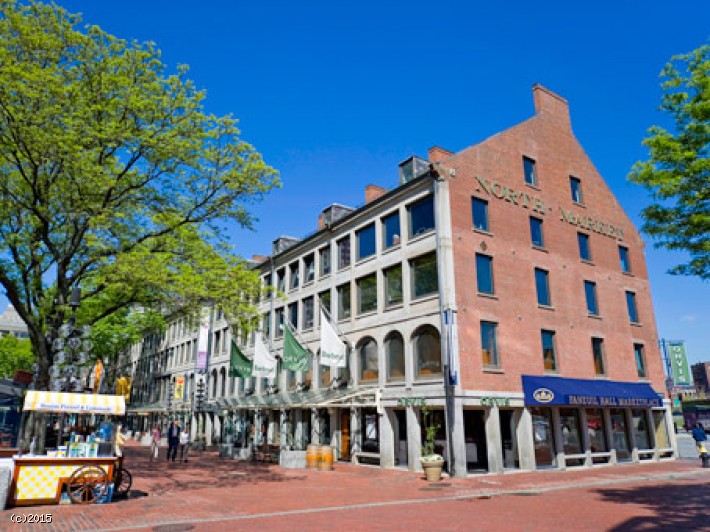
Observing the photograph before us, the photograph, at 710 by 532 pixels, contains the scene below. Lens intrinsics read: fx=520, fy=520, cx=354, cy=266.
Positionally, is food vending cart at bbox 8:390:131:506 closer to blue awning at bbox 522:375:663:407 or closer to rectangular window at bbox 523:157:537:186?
blue awning at bbox 522:375:663:407

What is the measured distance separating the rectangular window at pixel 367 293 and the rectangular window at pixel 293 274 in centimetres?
775

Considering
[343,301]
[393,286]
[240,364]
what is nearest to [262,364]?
[240,364]

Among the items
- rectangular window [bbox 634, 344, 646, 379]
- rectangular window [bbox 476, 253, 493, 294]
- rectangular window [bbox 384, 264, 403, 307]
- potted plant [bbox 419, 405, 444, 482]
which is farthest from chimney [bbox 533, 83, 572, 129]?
potted plant [bbox 419, 405, 444, 482]

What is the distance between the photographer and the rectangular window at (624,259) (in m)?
31.3

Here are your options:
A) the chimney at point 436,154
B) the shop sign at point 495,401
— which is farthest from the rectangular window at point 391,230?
the shop sign at point 495,401

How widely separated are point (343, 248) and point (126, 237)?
13.6 meters

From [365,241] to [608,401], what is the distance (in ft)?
47.3

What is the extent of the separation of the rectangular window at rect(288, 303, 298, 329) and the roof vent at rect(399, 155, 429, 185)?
12005 mm

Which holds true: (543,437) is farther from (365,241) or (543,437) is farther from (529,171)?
(529,171)

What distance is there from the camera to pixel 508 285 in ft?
79.9

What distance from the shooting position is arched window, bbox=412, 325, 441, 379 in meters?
22.7

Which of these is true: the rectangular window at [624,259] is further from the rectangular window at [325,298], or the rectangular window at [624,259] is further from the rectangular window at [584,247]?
the rectangular window at [325,298]

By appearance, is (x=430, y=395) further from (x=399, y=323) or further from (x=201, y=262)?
(x=201, y=262)

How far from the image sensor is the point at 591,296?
28.4m
